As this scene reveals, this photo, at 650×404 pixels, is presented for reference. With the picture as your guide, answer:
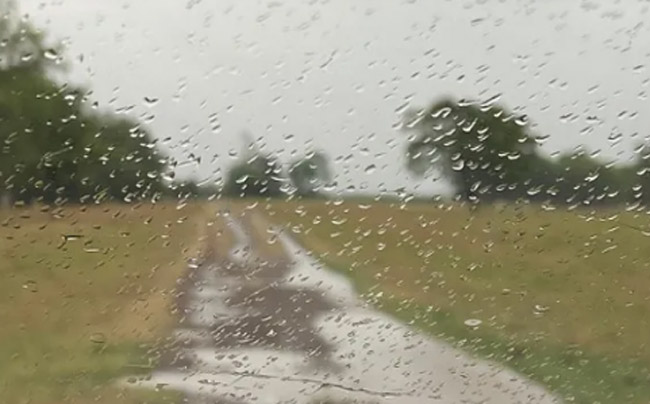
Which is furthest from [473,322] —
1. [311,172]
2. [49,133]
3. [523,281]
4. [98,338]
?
[49,133]

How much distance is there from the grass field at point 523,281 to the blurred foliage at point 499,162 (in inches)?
3.9

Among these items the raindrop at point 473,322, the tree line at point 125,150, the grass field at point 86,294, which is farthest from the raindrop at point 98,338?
the raindrop at point 473,322

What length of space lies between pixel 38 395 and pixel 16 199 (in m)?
0.89

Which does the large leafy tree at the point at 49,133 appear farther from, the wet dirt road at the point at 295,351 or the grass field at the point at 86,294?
the wet dirt road at the point at 295,351

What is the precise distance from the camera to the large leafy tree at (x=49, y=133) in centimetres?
488

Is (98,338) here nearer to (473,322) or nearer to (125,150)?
(125,150)

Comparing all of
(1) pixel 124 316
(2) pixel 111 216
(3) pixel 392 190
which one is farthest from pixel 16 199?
(3) pixel 392 190

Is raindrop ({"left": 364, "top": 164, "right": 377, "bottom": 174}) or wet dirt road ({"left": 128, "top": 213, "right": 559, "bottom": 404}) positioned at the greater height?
raindrop ({"left": 364, "top": 164, "right": 377, "bottom": 174})

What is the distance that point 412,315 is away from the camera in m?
5.32

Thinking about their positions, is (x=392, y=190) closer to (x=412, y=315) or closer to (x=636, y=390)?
(x=412, y=315)

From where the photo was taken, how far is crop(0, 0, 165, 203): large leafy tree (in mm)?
4883

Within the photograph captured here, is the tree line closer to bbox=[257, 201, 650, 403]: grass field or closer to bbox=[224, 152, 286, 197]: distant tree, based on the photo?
bbox=[224, 152, 286, 197]: distant tree

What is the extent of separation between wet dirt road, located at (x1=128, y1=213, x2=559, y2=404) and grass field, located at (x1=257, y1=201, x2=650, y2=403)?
0.42 feet

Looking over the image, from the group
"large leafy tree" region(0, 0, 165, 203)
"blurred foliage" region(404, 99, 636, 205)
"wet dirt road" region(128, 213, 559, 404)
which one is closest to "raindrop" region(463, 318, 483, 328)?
"wet dirt road" region(128, 213, 559, 404)
